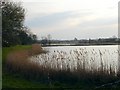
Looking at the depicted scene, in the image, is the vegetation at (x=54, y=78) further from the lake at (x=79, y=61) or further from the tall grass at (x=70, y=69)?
the lake at (x=79, y=61)

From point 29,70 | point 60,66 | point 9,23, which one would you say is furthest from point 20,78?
point 9,23

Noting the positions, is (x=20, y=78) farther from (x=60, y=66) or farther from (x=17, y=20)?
(x=17, y=20)

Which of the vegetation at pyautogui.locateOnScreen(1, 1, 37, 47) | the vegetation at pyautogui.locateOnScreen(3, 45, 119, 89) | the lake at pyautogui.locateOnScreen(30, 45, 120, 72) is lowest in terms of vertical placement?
the vegetation at pyautogui.locateOnScreen(3, 45, 119, 89)

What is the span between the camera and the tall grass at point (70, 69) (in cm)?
1496

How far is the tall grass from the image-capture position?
14961mm

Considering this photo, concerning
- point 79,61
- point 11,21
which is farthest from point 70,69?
point 11,21

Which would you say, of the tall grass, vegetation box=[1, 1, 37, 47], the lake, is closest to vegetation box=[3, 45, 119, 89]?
the tall grass

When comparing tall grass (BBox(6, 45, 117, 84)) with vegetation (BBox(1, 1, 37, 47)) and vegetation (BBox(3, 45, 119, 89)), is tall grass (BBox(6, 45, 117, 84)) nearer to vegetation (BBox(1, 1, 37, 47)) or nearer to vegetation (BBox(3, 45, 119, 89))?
vegetation (BBox(3, 45, 119, 89))

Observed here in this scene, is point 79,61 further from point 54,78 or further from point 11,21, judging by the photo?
point 11,21

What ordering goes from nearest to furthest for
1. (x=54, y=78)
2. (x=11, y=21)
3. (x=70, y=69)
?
(x=70, y=69)
(x=54, y=78)
(x=11, y=21)

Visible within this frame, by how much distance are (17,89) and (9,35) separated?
31855mm

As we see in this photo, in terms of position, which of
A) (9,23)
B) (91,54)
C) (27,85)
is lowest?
(27,85)

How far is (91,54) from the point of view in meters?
18.0

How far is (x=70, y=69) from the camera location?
51.8 feet
